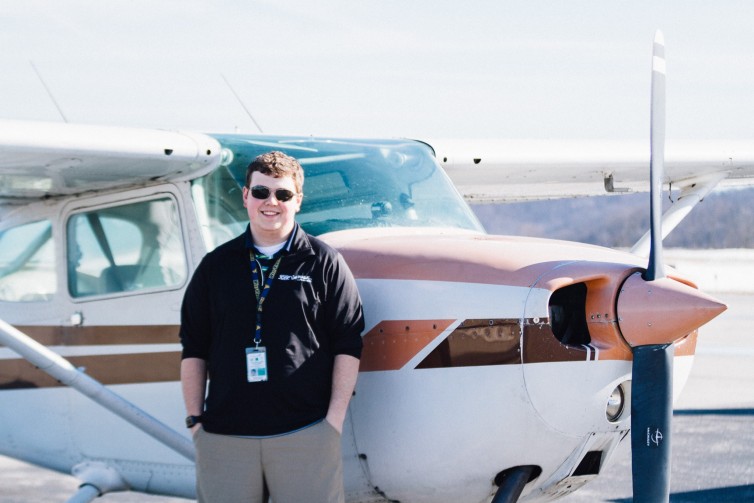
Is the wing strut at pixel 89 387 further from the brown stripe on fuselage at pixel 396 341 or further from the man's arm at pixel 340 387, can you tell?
the man's arm at pixel 340 387

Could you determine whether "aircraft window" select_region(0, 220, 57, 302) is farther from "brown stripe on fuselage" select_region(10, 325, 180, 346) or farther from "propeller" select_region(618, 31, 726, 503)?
"propeller" select_region(618, 31, 726, 503)

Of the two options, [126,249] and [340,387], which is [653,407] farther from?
[126,249]

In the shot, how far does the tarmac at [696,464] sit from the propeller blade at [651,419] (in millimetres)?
308

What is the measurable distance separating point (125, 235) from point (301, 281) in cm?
182

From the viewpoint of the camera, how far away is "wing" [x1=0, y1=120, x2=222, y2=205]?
15.2ft

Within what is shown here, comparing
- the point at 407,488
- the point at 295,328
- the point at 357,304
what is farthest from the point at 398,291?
the point at 407,488

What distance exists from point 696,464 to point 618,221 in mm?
60476

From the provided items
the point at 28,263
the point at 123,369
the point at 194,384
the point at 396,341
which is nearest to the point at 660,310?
the point at 396,341

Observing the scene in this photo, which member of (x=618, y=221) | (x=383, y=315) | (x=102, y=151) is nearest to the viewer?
(x=383, y=315)

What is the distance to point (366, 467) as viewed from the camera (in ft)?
12.8

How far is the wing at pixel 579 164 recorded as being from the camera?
21.3 ft

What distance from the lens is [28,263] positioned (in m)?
5.55

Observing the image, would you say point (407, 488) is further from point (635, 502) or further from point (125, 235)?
point (125, 235)

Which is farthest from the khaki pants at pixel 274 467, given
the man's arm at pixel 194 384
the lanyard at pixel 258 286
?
the lanyard at pixel 258 286
